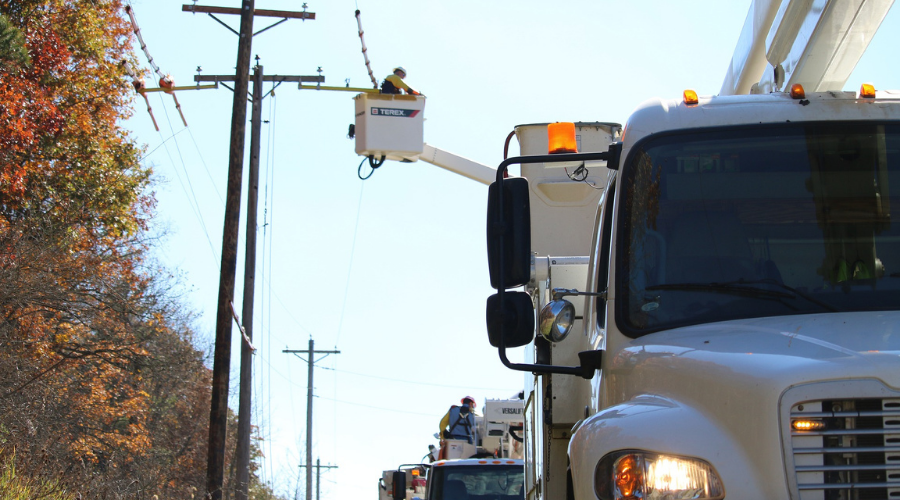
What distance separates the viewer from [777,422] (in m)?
3.27

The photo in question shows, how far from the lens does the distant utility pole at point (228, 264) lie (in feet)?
48.7

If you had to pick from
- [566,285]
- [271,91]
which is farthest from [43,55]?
[566,285]

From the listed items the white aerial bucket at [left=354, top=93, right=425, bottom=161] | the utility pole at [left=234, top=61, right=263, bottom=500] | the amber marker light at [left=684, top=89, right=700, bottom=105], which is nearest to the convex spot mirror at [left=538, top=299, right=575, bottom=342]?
the amber marker light at [left=684, top=89, right=700, bottom=105]

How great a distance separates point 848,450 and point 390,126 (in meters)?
10.2

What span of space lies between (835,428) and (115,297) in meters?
15.2

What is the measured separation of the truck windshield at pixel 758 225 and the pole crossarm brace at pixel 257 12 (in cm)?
1391

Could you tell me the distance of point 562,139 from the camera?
5.44 m

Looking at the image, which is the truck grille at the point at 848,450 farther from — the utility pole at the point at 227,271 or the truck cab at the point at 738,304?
the utility pole at the point at 227,271

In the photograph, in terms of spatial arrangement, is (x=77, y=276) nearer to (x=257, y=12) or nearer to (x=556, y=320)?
(x=257, y=12)

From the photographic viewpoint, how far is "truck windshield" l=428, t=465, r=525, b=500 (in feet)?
35.8

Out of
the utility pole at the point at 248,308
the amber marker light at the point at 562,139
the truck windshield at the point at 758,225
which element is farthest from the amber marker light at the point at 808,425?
the utility pole at the point at 248,308

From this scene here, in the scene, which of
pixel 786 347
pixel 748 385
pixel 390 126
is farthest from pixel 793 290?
pixel 390 126

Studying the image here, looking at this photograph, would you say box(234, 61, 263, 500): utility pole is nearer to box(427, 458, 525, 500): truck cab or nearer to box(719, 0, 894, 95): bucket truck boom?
box(427, 458, 525, 500): truck cab

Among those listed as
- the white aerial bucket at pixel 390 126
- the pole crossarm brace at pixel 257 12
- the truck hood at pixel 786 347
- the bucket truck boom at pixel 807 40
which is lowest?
the truck hood at pixel 786 347
